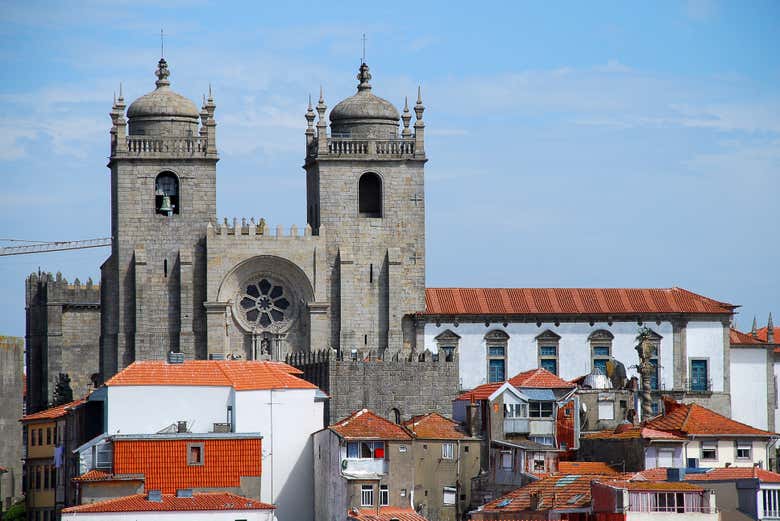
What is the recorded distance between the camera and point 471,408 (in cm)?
10050

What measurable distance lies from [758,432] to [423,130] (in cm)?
2447

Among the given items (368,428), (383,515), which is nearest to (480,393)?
(368,428)

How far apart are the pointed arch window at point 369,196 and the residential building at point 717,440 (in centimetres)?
2049

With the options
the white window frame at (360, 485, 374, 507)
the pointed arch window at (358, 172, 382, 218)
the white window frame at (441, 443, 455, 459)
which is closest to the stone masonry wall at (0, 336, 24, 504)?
the pointed arch window at (358, 172, 382, 218)

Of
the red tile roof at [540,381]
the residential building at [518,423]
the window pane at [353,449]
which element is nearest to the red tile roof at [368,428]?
the window pane at [353,449]

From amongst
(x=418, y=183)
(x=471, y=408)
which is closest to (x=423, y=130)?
(x=418, y=183)

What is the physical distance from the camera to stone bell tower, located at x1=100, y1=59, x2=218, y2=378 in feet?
366

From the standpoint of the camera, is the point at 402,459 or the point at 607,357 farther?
the point at 607,357

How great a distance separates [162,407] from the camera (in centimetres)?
9675

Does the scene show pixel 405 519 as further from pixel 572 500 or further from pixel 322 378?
pixel 322 378

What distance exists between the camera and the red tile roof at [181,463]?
92500mm

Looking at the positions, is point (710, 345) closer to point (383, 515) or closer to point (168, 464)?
point (383, 515)

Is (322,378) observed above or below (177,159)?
below

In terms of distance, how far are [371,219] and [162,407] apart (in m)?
20.4
